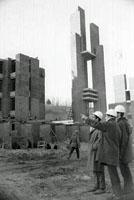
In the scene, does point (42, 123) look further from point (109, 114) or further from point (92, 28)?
point (109, 114)

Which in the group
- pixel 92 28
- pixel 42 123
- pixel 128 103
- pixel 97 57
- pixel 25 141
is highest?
pixel 92 28

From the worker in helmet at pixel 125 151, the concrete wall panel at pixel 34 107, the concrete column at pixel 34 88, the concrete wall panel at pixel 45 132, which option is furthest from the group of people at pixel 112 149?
the concrete column at pixel 34 88

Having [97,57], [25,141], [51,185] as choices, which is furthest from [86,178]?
[97,57]

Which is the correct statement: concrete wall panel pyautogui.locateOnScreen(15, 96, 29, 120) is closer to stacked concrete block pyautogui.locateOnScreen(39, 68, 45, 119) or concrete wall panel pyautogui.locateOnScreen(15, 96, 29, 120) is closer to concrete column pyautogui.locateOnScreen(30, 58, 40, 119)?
concrete column pyautogui.locateOnScreen(30, 58, 40, 119)

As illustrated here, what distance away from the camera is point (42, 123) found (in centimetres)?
2648

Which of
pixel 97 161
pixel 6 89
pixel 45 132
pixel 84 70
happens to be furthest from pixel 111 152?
pixel 6 89

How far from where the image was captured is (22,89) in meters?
29.9

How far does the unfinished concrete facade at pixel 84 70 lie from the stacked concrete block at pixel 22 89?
671cm

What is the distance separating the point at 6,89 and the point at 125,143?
91.2 ft

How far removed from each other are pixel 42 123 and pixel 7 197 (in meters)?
22.0

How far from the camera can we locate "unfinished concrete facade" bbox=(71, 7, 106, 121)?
2694 cm

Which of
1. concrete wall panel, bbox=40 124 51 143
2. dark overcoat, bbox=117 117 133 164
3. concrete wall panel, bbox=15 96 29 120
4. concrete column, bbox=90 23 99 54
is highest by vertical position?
concrete column, bbox=90 23 99 54

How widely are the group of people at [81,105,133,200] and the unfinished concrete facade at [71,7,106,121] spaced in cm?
2153


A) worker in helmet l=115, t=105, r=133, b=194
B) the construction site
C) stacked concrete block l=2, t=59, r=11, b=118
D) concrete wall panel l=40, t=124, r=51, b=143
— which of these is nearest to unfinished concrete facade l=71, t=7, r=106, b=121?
the construction site
